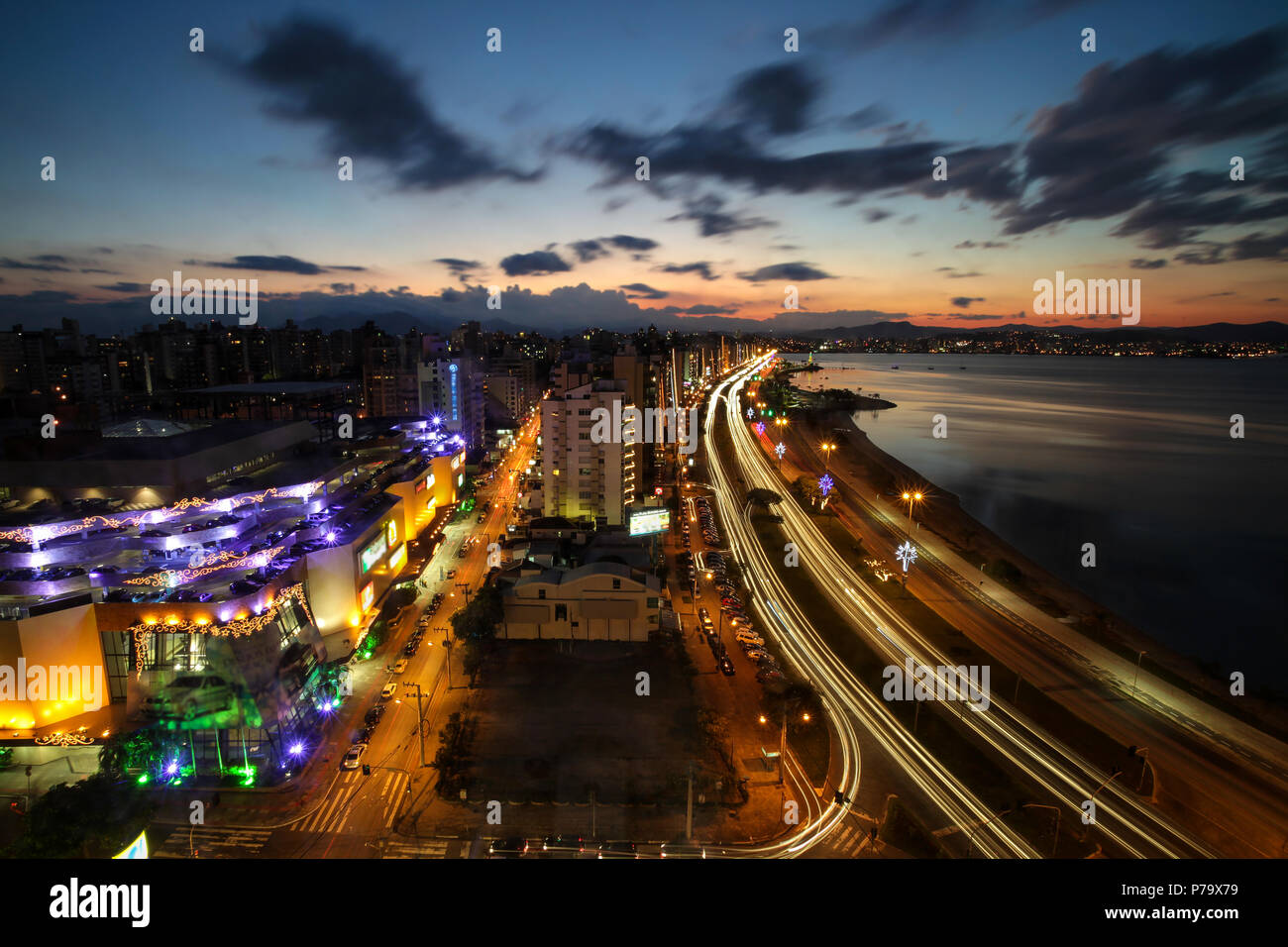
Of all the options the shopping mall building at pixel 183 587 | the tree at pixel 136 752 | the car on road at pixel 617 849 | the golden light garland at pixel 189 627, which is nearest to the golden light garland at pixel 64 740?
the shopping mall building at pixel 183 587

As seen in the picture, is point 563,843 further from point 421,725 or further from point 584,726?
point 421,725

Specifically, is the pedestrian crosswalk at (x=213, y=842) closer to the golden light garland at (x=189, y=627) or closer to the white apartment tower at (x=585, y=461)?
the golden light garland at (x=189, y=627)

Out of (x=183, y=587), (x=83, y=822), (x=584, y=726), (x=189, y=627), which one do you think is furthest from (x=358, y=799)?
(x=183, y=587)

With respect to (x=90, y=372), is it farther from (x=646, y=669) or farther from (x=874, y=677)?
Result: (x=874, y=677)

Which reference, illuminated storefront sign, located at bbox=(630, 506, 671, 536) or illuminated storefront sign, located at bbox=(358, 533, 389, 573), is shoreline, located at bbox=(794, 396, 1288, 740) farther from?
illuminated storefront sign, located at bbox=(358, 533, 389, 573)

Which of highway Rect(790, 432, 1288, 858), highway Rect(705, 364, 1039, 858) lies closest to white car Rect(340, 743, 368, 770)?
highway Rect(705, 364, 1039, 858)
